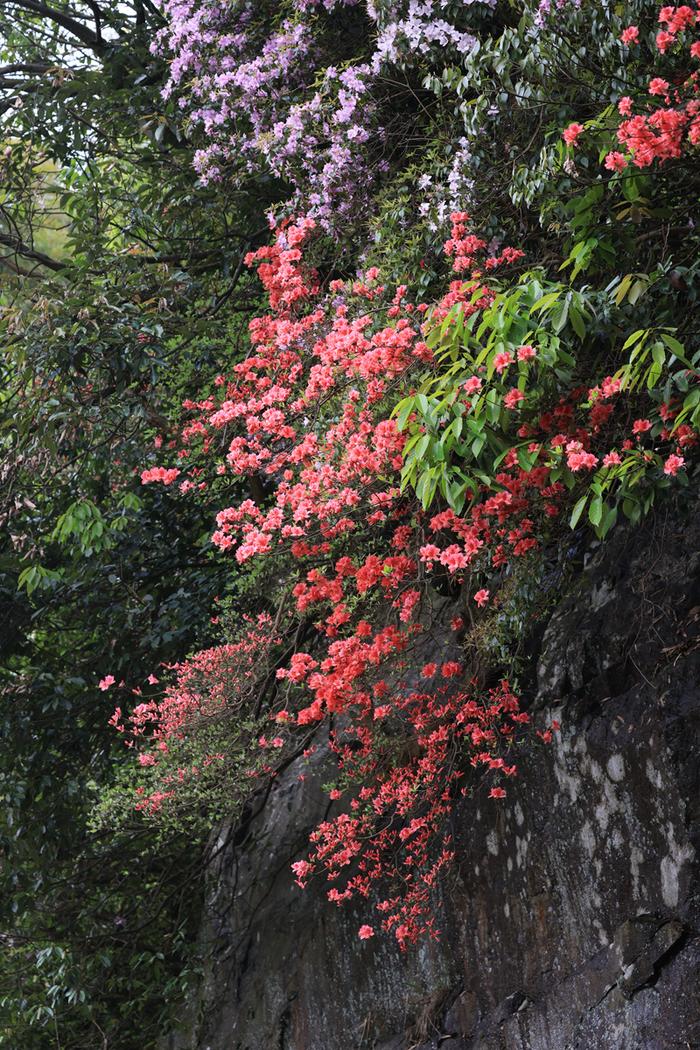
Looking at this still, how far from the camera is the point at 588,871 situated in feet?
17.1

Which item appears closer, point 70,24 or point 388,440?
point 388,440

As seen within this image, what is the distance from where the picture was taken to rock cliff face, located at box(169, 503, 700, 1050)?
474 centimetres

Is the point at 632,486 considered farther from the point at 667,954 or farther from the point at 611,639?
the point at 667,954

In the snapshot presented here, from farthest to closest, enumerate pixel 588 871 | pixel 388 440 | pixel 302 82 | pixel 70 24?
pixel 70 24, pixel 302 82, pixel 588 871, pixel 388 440

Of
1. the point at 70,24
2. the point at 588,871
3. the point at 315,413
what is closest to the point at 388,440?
the point at 315,413

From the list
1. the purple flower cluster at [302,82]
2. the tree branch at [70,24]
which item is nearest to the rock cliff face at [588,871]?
the purple flower cluster at [302,82]

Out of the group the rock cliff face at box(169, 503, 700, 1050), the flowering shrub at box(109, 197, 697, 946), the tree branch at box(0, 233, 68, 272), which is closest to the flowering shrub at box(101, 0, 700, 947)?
the flowering shrub at box(109, 197, 697, 946)

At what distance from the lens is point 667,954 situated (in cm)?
469

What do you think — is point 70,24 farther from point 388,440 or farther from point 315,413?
point 388,440

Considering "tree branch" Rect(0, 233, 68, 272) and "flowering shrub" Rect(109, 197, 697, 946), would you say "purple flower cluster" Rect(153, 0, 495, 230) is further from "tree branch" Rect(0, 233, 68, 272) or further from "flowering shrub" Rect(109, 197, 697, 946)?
"tree branch" Rect(0, 233, 68, 272)

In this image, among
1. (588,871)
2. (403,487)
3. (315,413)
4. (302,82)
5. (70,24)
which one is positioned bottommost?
(588,871)

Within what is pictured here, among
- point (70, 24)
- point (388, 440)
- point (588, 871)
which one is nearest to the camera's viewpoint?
point (388, 440)

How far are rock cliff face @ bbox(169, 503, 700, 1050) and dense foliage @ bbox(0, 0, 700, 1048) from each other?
22 cm

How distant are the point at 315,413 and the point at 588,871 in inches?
95.9
